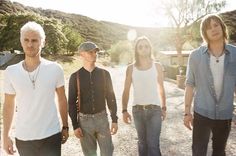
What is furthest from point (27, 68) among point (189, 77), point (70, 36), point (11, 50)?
point (70, 36)

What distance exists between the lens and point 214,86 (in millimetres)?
4336

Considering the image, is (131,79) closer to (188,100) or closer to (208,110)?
(188,100)

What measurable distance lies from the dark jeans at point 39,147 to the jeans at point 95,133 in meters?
0.98

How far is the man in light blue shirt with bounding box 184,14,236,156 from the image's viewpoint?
14.2 ft

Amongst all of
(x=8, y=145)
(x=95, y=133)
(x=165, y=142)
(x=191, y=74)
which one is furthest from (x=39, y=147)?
(x=165, y=142)

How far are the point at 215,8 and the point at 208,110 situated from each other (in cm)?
5272

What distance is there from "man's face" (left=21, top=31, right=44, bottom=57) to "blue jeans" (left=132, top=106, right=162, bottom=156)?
7.24ft

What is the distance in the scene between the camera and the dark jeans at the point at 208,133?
436 cm

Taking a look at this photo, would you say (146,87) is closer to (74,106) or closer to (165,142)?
(74,106)

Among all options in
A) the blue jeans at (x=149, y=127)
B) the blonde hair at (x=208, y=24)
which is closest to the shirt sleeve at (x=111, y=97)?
the blue jeans at (x=149, y=127)

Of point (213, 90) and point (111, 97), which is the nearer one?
point (213, 90)

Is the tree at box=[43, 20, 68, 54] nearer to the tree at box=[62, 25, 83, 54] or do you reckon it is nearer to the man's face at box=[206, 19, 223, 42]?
the tree at box=[62, 25, 83, 54]

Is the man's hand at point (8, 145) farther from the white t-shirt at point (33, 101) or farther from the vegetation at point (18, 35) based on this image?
the vegetation at point (18, 35)

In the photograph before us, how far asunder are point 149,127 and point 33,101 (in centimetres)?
224
